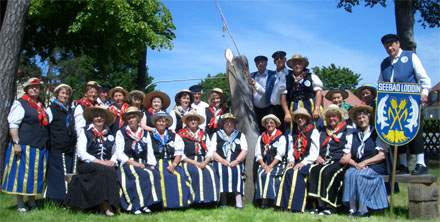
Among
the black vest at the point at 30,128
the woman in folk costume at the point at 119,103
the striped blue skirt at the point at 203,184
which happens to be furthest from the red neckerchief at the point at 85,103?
the striped blue skirt at the point at 203,184

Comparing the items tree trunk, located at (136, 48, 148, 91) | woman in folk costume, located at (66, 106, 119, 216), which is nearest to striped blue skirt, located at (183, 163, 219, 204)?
woman in folk costume, located at (66, 106, 119, 216)

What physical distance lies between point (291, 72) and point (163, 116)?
199 centimetres

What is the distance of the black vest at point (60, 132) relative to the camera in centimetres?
687

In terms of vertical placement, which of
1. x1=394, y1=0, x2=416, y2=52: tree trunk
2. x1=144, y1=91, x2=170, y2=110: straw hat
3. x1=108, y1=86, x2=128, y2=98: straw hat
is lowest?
x1=144, y1=91, x2=170, y2=110: straw hat

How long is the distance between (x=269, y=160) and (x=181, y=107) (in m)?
1.97

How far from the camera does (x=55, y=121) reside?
22.6ft

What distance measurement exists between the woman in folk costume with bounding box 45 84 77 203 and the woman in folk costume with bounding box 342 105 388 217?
3.76m

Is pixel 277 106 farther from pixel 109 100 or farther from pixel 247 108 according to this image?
pixel 109 100

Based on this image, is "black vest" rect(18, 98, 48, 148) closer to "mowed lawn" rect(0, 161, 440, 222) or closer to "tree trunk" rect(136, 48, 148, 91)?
"mowed lawn" rect(0, 161, 440, 222)

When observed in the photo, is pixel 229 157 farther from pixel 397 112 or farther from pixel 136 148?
pixel 397 112

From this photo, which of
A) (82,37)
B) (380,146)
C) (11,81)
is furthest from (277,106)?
(82,37)

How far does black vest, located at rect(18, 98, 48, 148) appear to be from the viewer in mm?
6539

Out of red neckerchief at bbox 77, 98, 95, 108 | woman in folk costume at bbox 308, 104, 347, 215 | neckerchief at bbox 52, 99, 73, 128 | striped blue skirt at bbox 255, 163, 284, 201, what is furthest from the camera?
red neckerchief at bbox 77, 98, 95, 108

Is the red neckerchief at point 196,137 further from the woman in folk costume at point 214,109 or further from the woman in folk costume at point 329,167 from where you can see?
the woman in folk costume at point 329,167
